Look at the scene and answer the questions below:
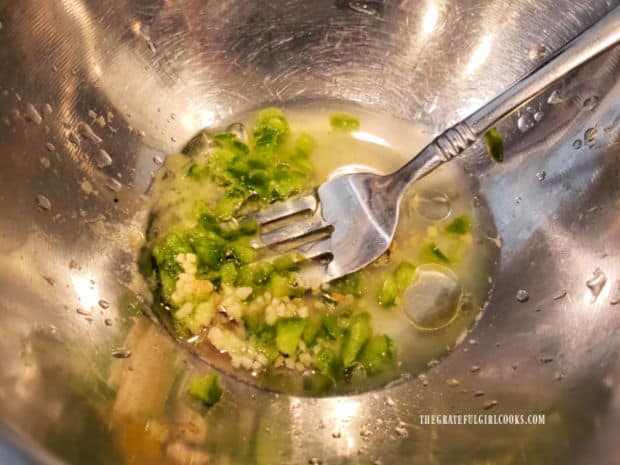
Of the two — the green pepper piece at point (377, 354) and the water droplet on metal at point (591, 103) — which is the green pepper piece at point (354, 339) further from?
the water droplet on metal at point (591, 103)

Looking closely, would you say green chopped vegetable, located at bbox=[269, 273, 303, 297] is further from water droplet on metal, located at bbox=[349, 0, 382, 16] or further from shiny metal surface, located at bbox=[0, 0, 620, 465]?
water droplet on metal, located at bbox=[349, 0, 382, 16]

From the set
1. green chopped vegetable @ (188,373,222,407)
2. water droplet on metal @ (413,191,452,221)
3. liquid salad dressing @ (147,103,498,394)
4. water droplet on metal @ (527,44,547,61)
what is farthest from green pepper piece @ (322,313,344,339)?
water droplet on metal @ (527,44,547,61)

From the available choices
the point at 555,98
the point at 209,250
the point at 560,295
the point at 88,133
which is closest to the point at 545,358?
the point at 560,295

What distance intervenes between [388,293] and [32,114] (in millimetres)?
813

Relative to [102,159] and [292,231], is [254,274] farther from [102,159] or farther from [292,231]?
[102,159]

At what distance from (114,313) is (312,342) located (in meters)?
0.40

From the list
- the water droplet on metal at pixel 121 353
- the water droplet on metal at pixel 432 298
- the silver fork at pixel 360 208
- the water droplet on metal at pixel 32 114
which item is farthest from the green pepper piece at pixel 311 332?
the water droplet on metal at pixel 32 114

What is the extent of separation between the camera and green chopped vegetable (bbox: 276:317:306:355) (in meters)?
1.17

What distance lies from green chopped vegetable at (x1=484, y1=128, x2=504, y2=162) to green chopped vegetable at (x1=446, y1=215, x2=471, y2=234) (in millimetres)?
186

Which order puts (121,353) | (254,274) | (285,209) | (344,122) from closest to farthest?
(121,353) < (254,274) < (285,209) < (344,122)

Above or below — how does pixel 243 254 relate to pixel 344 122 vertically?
below

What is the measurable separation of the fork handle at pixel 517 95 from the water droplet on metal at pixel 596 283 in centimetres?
38

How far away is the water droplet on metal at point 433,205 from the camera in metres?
1.41

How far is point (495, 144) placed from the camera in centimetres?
145
